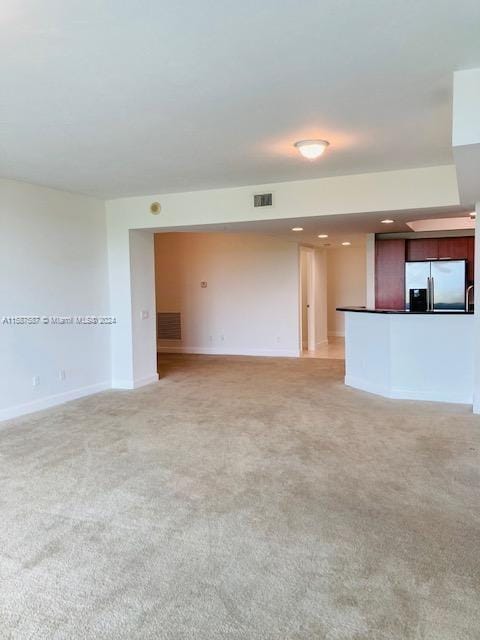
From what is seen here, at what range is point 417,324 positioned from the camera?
18.1 feet

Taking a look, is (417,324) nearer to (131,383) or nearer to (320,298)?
(131,383)

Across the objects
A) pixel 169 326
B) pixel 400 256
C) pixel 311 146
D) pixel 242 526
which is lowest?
pixel 242 526

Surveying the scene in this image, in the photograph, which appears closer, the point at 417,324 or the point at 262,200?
the point at 417,324

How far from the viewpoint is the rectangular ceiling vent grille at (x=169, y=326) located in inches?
392

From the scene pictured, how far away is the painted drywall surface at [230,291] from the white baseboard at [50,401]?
11.3 feet

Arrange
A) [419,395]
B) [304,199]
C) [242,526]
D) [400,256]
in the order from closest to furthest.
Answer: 1. [242,526]
2. [304,199]
3. [419,395]
4. [400,256]

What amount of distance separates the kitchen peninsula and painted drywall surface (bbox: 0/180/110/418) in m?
3.62

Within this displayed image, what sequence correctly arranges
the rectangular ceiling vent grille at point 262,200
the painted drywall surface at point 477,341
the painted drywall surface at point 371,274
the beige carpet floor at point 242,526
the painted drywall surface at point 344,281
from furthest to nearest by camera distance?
the painted drywall surface at point 344,281
the painted drywall surface at point 371,274
the rectangular ceiling vent grille at point 262,200
the painted drywall surface at point 477,341
the beige carpet floor at point 242,526

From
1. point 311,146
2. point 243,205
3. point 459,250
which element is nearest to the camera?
point 311,146

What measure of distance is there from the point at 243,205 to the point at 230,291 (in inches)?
151

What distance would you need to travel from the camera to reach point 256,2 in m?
2.00

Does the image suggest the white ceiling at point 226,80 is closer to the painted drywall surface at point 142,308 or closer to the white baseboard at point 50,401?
the painted drywall surface at point 142,308

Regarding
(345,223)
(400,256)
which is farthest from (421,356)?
(400,256)

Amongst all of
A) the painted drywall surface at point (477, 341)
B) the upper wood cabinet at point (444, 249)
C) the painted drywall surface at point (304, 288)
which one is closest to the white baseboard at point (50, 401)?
the painted drywall surface at point (477, 341)
